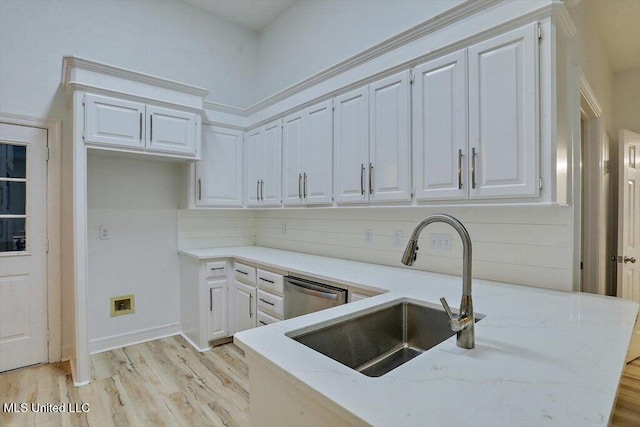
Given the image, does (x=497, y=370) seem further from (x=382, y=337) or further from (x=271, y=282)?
(x=271, y=282)

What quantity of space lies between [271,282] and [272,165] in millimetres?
1170

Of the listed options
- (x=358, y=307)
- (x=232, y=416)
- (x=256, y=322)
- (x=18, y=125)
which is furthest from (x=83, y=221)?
(x=358, y=307)

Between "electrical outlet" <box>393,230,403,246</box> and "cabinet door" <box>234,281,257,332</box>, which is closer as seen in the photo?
"electrical outlet" <box>393,230,403,246</box>

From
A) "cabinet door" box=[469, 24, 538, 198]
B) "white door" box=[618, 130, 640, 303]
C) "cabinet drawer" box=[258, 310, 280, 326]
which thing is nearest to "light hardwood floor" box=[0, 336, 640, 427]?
"cabinet drawer" box=[258, 310, 280, 326]

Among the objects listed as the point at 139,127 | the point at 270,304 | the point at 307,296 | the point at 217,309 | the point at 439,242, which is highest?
the point at 139,127

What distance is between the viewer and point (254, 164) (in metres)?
3.53

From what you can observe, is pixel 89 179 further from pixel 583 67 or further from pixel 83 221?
pixel 583 67

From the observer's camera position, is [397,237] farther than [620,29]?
No

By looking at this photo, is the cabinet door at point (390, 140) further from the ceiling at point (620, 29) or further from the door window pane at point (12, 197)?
the door window pane at point (12, 197)

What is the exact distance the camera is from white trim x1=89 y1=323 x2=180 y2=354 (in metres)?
3.11

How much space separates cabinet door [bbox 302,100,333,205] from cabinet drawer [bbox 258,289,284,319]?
32.5 inches

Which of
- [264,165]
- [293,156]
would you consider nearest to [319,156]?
[293,156]

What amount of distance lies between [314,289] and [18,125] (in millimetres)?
2772

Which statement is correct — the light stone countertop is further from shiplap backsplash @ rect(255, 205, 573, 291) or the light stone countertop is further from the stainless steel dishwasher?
the stainless steel dishwasher
